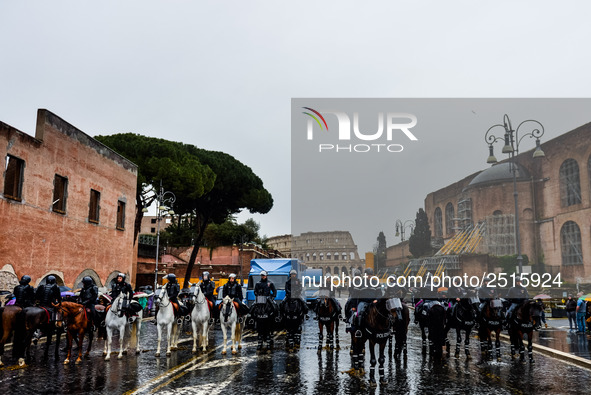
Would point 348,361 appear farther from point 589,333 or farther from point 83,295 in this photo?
point 589,333

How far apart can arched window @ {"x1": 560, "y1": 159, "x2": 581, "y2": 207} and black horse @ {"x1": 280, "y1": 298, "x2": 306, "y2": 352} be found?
124ft

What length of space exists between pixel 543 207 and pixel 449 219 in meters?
16.1

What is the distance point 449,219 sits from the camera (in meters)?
62.4

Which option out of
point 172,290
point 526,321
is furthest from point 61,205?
point 526,321

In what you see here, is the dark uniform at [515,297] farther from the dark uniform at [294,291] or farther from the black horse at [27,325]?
the black horse at [27,325]

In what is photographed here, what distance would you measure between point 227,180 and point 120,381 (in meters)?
34.0

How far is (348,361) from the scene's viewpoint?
11.3m

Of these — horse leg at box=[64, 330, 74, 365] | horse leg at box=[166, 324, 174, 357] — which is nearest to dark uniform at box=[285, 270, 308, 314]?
horse leg at box=[166, 324, 174, 357]

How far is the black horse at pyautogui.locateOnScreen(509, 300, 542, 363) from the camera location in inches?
445

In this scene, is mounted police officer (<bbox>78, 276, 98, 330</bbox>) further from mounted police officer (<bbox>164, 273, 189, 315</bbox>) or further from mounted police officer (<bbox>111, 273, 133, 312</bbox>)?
mounted police officer (<bbox>164, 273, 189, 315</bbox>)

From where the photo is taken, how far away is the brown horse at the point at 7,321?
10.3 metres

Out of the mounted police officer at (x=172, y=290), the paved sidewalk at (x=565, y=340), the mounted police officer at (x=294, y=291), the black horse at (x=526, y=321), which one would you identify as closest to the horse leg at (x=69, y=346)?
the mounted police officer at (x=172, y=290)

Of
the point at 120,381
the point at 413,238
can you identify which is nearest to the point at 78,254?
the point at 120,381

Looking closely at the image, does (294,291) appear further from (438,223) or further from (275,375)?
(438,223)
